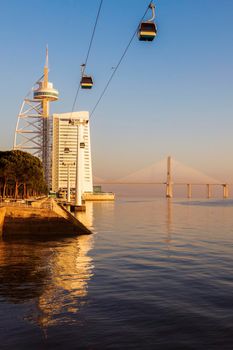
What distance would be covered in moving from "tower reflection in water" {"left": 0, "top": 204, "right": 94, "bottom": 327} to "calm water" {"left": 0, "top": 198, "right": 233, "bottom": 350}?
0.11ft

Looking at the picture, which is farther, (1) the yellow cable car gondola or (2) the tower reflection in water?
(1) the yellow cable car gondola

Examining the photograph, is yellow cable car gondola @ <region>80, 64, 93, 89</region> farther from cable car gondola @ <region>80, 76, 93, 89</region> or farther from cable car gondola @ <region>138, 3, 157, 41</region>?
cable car gondola @ <region>138, 3, 157, 41</region>

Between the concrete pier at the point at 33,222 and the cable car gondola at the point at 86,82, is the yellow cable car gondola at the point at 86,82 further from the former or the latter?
the concrete pier at the point at 33,222

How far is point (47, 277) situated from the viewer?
787 inches

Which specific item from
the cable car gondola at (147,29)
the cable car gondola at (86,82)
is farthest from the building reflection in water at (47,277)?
the cable car gondola at (86,82)

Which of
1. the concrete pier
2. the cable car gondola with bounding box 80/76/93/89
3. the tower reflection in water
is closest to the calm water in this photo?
the tower reflection in water

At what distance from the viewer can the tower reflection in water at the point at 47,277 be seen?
14121 mm

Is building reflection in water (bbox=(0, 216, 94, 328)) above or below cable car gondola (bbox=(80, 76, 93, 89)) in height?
below

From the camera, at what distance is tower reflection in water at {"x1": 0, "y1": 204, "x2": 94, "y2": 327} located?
46.3ft

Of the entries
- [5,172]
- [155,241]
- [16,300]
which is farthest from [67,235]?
[5,172]

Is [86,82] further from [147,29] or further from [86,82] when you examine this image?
[147,29]

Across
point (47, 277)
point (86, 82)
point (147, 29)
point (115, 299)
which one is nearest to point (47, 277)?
point (47, 277)

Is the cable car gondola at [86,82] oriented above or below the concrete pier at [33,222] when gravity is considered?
above

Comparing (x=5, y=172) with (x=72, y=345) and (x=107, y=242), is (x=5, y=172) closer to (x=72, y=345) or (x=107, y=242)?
(x=107, y=242)
